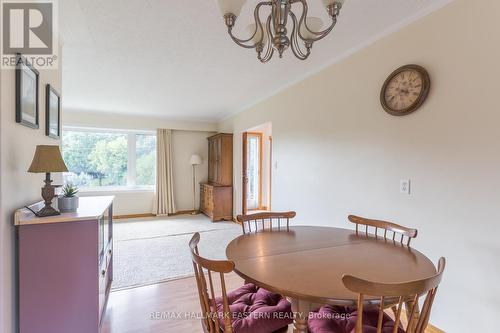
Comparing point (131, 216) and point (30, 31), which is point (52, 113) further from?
point (131, 216)

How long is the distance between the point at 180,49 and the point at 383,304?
8.12ft

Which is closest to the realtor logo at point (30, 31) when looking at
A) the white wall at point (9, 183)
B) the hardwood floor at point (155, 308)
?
the white wall at point (9, 183)

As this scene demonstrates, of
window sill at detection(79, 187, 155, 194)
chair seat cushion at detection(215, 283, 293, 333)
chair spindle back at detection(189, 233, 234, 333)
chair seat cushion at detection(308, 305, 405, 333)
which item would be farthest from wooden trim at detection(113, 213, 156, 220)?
chair seat cushion at detection(308, 305, 405, 333)

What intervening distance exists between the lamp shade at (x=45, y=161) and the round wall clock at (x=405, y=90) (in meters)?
2.44

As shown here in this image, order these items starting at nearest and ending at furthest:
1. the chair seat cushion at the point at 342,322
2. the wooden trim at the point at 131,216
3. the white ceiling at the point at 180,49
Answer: the chair seat cushion at the point at 342,322 → the white ceiling at the point at 180,49 → the wooden trim at the point at 131,216

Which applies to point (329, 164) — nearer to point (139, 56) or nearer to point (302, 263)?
point (302, 263)

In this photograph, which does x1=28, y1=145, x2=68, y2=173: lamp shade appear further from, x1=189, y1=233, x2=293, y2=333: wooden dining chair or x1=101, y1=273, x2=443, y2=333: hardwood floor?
x1=101, y1=273, x2=443, y2=333: hardwood floor

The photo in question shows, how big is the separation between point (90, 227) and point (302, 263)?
4.33 feet

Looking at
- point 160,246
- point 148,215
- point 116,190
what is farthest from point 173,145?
point 160,246

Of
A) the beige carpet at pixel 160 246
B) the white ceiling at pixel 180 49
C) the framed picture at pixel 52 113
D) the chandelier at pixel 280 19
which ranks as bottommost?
the beige carpet at pixel 160 246

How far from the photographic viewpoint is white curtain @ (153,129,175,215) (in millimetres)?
5566

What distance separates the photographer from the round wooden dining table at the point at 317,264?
3.17 feet

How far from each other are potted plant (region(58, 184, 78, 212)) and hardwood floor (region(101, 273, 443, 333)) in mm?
973

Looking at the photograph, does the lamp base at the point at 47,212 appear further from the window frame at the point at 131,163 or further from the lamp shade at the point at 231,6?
the window frame at the point at 131,163
